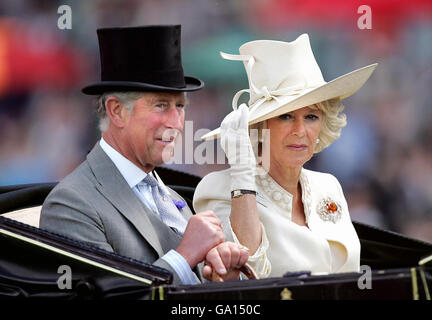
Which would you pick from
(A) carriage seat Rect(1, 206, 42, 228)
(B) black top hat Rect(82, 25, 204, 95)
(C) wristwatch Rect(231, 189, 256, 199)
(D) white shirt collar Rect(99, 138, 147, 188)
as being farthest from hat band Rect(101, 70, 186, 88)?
(A) carriage seat Rect(1, 206, 42, 228)

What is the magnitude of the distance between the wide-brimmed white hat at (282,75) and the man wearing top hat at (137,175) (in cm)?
45

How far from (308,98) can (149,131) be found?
0.68m

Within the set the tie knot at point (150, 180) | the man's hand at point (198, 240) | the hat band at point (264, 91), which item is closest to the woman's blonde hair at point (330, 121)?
the hat band at point (264, 91)

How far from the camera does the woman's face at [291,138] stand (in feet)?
10.5

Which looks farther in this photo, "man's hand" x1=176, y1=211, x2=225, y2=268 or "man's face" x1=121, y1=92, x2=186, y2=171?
"man's face" x1=121, y1=92, x2=186, y2=171

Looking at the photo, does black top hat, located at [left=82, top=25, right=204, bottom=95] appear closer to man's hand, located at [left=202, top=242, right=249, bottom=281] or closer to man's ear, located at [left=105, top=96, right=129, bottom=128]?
man's ear, located at [left=105, top=96, right=129, bottom=128]

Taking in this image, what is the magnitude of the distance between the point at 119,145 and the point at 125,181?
0.46 ft

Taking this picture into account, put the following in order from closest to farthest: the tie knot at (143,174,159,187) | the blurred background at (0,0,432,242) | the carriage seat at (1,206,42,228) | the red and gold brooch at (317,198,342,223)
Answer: the tie knot at (143,174,159,187) < the carriage seat at (1,206,42,228) < the red and gold brooch at (317,198,342,223) < the blurred background at (0,0,432,242)

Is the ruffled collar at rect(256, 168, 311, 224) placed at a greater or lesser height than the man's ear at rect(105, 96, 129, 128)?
lesser

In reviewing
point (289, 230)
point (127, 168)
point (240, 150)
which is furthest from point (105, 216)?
point (289, 230)

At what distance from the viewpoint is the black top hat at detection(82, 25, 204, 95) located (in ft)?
9.23

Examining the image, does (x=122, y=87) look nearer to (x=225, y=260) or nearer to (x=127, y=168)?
(x=127, y=168)

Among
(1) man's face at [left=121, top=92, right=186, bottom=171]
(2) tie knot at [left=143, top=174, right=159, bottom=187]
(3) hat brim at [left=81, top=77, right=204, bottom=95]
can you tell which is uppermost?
(3) hat brim at [left=81, top=77, right=204, bottom=95]

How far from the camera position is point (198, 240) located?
2615 mm
